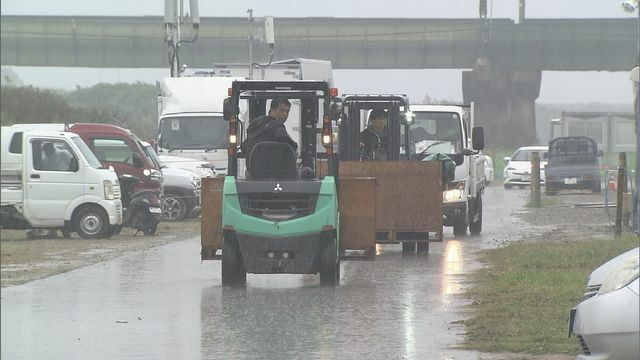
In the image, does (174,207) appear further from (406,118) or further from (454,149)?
(406,118)

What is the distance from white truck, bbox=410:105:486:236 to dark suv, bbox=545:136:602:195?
Result: 23.5 meters

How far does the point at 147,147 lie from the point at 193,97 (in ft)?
16.1

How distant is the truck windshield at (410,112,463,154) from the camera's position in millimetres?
27438

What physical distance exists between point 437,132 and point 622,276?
18.8 meters

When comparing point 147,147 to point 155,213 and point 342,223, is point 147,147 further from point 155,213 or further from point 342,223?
point 342,223

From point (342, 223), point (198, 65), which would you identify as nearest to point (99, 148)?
point (342, 223)

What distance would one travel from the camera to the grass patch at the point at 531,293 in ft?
38.1

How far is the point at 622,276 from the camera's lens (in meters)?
8.92

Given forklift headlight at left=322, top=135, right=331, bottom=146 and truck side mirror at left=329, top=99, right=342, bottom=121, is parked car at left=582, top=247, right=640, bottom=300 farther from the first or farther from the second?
forklift headlight at left=322, top=135, right=331, bottom=146

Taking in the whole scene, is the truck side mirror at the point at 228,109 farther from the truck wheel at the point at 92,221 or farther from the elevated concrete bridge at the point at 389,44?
the elevated concrete bridge at the point at 389,44

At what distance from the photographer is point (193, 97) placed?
118 feet

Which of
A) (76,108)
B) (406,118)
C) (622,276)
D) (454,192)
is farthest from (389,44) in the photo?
(622,276)

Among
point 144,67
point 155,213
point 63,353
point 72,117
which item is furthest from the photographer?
point 144,67

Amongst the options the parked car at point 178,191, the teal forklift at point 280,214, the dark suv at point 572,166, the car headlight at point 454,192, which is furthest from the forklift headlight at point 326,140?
the dark suv at point 572,166
